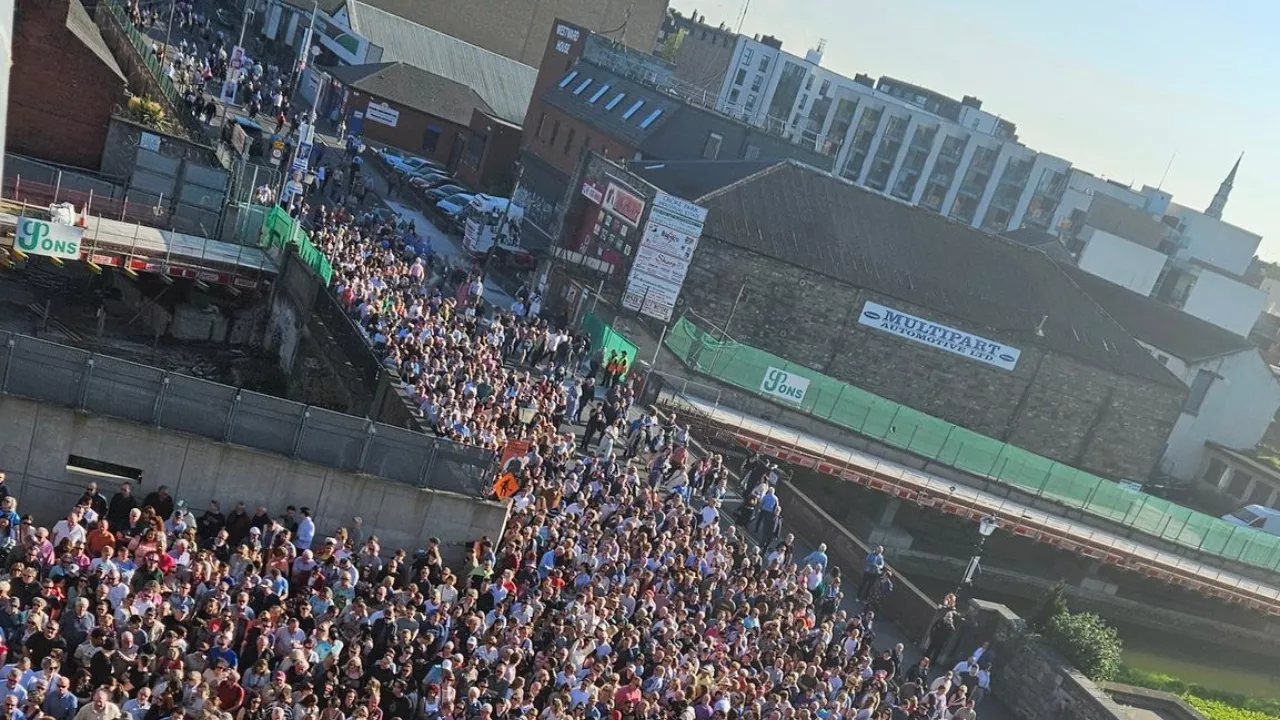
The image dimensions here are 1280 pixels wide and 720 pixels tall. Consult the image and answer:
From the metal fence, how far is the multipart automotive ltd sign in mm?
24118

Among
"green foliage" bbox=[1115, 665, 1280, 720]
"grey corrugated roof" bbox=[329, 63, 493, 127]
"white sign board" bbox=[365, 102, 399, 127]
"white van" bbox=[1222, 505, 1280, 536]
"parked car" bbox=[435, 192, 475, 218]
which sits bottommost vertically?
"green foliage" bbox=[1115, 665, 1280, 720]

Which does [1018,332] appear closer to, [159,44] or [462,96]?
[462,96]

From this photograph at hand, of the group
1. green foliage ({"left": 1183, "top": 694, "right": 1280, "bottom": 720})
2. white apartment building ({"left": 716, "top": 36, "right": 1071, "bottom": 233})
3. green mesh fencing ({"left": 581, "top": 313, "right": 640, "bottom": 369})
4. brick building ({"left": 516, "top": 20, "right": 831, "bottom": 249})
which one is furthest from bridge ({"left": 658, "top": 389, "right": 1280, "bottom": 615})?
white apartment building ({"left": 716, "top": 36, "right": 1071, "bottom": 233})

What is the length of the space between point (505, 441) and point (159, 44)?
42.7 metres

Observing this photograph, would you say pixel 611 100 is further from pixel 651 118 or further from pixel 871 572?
pixel 871 572

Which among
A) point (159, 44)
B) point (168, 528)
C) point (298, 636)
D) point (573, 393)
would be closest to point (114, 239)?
point (573, 393)

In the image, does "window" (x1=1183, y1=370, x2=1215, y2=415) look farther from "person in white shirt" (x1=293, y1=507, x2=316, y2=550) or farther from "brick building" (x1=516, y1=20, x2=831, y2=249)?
"person in white shirt" (x1=293, y1=507, x2=316, y2=550)

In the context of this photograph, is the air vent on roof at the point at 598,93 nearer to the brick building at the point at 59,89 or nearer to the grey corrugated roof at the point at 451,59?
the grey corrugated roof at the point at 451,59

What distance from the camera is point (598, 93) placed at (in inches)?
2163

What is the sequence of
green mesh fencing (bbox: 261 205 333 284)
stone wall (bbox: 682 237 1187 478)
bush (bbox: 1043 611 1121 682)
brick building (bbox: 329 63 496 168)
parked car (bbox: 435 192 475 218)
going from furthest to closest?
brick building (bbox: 329 63 496 168) < parked car (bbox: 435 192 475 218) < stone wall (bbox: 682 237 1187 478) < green mesh fencing (bbox: 261 205 333 284) < bush (bbox: 1043 611 1121 682)

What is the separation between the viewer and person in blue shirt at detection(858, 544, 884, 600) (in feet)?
80.4

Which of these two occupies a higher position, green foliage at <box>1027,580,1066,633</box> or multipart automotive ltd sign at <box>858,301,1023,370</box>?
multipart automotive ltd sign at <box>858,301,1023,370</box>

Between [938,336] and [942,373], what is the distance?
1471mm

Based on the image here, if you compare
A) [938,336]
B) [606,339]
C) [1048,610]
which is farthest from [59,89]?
[938,336]
